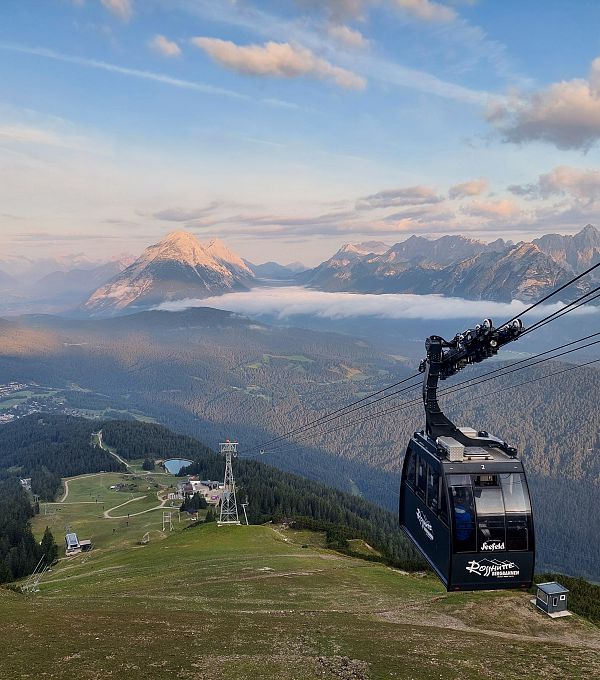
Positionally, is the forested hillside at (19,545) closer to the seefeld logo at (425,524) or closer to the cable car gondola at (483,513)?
the seefeld logo at (425,524)

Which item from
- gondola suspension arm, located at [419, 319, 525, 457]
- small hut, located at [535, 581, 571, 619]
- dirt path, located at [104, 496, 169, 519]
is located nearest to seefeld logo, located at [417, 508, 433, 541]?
gondola suspension arm, located at [419, 319, 525, 457]

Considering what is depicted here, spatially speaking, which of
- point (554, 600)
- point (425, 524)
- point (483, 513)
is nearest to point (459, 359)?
point (483, 513)

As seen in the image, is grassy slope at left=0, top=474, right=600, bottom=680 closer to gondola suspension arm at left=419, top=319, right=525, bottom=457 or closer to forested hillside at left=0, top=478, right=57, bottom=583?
gondola suspension arm at left=419, top=319, right=525, bottom=457

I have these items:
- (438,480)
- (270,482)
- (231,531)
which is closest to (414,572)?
(231,531)

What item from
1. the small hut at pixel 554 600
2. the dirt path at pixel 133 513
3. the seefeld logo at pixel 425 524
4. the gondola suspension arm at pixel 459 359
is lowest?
the dirt path at pixel 133 513

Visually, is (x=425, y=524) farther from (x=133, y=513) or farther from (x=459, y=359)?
(x=133, y=513)

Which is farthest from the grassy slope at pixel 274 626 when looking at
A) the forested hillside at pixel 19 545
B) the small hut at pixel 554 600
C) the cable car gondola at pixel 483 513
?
the forested hillside at pixel 19 545
